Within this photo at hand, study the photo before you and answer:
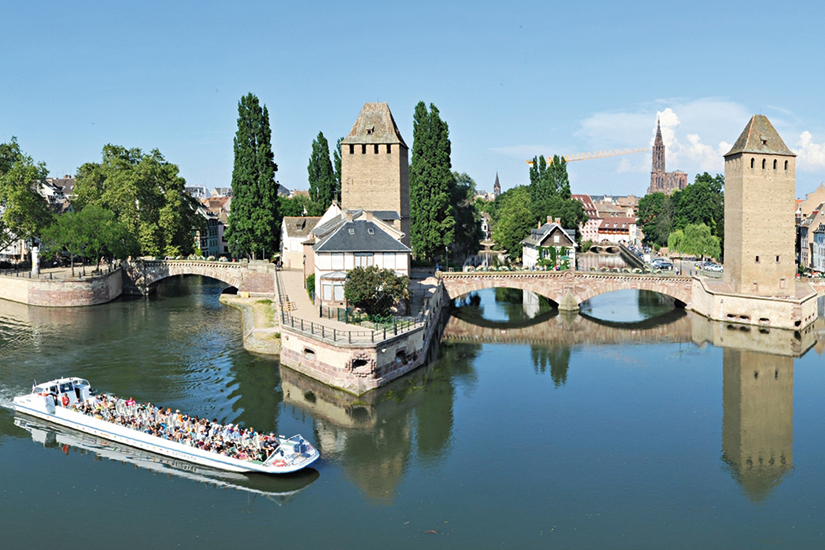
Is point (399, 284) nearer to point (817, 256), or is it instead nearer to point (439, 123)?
point (439, 123)

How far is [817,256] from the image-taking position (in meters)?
86.6

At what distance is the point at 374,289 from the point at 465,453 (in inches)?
586

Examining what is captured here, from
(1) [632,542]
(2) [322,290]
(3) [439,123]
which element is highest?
(3) [439,123]

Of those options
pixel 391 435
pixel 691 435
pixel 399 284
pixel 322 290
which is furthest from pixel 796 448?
pixel 322 290

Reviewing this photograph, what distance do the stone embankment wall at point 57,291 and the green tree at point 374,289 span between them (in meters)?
34.9

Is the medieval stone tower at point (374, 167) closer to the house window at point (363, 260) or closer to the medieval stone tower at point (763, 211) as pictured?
the house window at point (363, 260)

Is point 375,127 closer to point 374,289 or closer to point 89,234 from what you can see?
point 374,289

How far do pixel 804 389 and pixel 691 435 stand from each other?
12.1 metres

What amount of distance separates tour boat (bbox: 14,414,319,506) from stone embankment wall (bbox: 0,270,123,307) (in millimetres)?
35804

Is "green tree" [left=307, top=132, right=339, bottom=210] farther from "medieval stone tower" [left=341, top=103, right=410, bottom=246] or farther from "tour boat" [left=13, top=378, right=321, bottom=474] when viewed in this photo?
"tour boat" [left=13, top=378, right=321, bottom=474]

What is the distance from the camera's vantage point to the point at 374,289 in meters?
42.2

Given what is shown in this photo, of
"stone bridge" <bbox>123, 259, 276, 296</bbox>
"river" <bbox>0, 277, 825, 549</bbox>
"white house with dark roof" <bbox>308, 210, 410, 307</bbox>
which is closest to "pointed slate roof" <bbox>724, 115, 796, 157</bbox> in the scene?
"river" <bbox>0, 277, 825, 549</bbox>

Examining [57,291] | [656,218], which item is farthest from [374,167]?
[656,218]

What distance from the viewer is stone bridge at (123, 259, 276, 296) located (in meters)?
69.3
